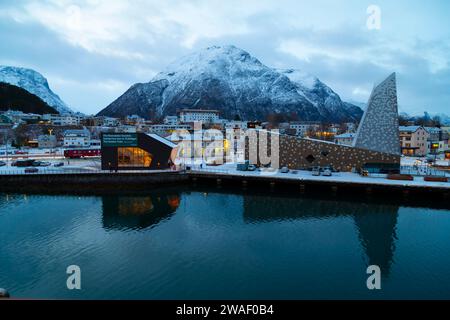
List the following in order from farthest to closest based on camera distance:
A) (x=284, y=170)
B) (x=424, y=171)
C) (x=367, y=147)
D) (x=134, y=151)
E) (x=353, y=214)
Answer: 1. (x=284, y=170)
2. (x=424, y=171)
3. (x=367, y=147)
4. (x=134, y=151)
5. (x=353, y=214)

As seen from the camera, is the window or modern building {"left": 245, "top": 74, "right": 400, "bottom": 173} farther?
the window

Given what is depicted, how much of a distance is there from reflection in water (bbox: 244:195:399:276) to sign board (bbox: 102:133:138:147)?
17.0m

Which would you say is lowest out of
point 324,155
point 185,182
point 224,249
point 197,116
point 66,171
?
point 224,249

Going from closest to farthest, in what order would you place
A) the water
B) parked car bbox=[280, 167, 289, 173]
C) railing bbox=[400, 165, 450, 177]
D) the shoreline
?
the water < the shoreline < railing bbox=[400, 165, 450, 177] < parked car bbox=[280, 167, 289, 173]

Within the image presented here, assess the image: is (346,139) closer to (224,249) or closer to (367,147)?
(367,147)

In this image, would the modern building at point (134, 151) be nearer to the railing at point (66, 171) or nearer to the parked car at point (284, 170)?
the railing at point (66, 171)

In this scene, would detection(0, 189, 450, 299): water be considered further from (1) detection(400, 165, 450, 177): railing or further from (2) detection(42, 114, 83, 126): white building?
(2) detection(42, 114, 83, 126): white building

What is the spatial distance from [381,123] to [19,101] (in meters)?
165

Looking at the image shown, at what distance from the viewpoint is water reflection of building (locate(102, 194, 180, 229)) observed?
22.7 metres

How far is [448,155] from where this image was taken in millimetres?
52000

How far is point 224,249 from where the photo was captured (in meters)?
17.3

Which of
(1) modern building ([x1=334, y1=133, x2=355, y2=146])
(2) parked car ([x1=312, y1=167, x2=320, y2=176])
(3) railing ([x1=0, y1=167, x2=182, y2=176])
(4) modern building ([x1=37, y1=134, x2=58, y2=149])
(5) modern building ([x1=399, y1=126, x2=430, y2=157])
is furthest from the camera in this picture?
(4) modern building ([x1=37, y1=134, x2=58, y2=149])

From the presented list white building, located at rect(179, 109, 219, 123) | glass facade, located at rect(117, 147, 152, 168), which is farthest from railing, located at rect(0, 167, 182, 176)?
white building, located at rect(179, 109, 219, 123)

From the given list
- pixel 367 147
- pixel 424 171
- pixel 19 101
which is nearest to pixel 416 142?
pixel 424 171
